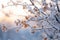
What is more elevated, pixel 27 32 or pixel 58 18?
pixel 58 18

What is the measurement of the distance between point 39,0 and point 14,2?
35 centimetres

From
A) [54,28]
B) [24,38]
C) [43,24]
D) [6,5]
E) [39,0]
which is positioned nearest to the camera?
[54,28]

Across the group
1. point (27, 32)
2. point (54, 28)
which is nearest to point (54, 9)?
point (54, 28)

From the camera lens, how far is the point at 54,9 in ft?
8.38

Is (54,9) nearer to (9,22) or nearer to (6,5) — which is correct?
(6,5)

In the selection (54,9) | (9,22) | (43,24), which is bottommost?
(9,22)

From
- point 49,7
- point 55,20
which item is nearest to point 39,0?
point 49,7

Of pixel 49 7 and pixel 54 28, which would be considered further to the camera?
pixel 49 7

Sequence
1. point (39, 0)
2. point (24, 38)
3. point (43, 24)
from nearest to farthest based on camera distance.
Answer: point (43, 24)
point (39, 0)
point (24, 38)

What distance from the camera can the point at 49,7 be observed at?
2621 millimetres

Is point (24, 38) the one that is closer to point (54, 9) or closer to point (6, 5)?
point (6, 5)

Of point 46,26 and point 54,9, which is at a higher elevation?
point 54,9

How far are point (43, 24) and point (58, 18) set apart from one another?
21 cm

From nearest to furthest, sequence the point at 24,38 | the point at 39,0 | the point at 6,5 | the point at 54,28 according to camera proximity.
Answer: the point at 54,28
the point at 39,0
the point at 6,5
the point at 24,38
